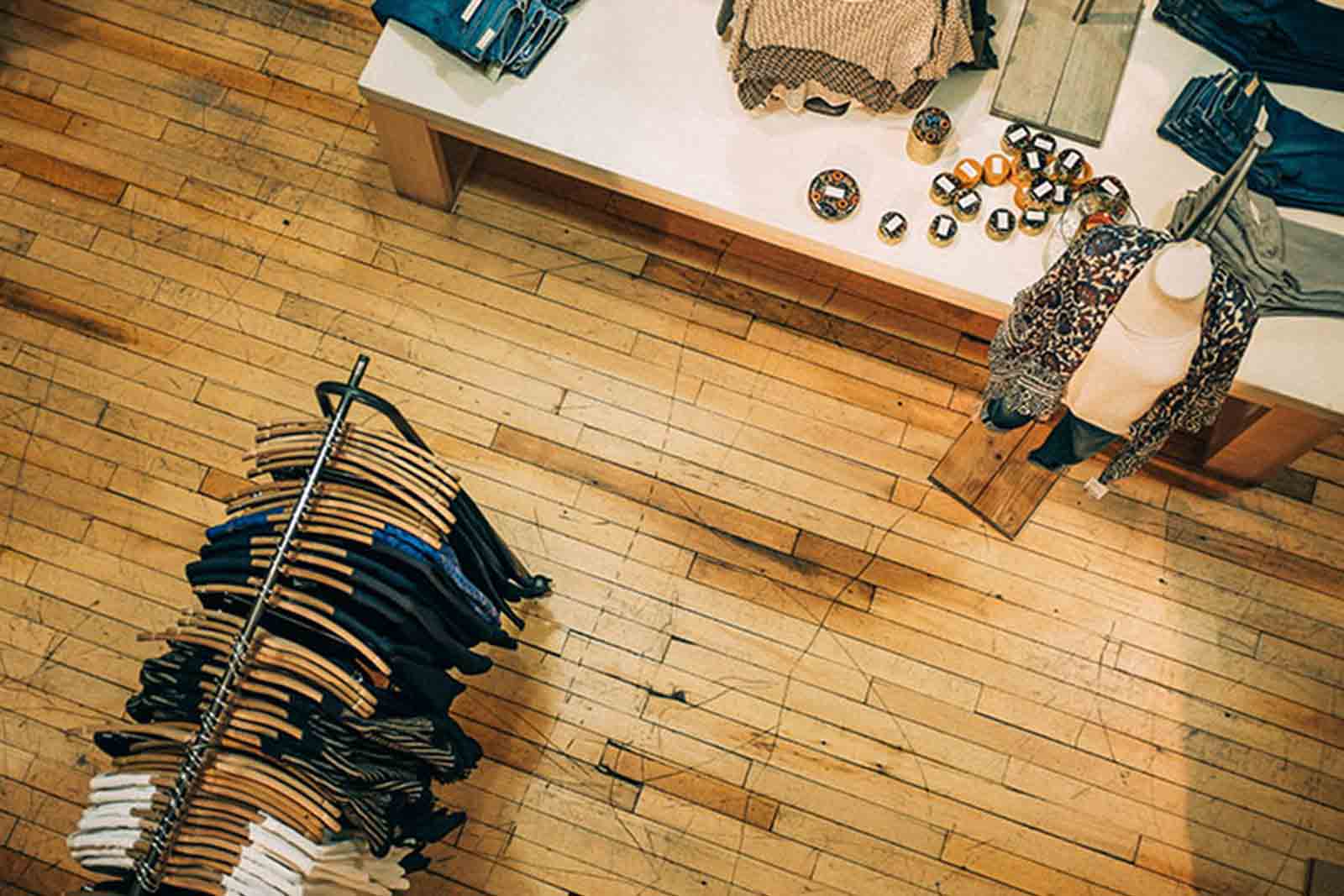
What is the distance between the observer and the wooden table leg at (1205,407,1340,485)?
311 centimetres

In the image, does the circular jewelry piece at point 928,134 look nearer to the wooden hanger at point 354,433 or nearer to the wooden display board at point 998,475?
the wooden display board at point 998,475

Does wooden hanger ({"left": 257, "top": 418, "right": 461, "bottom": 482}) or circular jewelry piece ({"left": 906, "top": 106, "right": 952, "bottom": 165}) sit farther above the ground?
circular jewelry piece ({"left": 906, "top": 106, "right": 952, "bottom": 165})

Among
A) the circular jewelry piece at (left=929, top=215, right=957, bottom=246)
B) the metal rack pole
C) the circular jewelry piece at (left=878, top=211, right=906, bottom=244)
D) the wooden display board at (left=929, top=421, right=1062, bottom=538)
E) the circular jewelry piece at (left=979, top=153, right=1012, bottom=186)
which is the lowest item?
the metal rack pole

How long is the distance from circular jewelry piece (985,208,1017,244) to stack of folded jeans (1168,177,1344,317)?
1.28ft

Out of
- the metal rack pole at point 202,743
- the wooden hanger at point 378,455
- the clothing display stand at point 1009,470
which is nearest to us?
the metal rack pole at point 202,743

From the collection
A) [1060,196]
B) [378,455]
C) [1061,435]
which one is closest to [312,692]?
[378,455]

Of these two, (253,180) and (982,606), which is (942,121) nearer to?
(982,606)

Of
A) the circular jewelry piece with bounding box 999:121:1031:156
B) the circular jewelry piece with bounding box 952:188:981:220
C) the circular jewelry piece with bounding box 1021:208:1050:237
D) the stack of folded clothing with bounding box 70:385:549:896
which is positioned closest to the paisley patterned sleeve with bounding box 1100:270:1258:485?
the circular jewelry piece with bounding box 1021:208:1050:237

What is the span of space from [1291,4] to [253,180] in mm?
3018

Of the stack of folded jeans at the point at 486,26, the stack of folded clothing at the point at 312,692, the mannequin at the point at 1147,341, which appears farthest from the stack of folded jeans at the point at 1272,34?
the stack of folded clothing at the point at 312,692

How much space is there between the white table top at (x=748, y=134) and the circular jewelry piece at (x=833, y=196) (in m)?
0.03

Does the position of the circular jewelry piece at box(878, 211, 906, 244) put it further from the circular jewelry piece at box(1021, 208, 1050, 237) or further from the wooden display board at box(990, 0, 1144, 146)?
the wooden display board at box(990, 0, 1144, 146)

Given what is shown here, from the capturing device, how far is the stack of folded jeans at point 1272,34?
3170 mm

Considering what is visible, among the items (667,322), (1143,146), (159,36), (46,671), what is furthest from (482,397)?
(1143,146)
